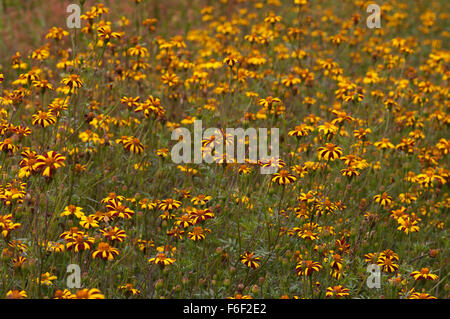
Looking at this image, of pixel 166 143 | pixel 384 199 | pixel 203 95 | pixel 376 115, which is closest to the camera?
pixel 384 199

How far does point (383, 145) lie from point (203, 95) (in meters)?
1.98

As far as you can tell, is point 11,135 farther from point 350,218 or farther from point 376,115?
point 376,115

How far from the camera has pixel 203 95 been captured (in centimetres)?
567

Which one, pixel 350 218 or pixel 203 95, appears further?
pixel 203 95

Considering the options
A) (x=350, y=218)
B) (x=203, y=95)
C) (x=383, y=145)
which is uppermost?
(x=203, y=95)
